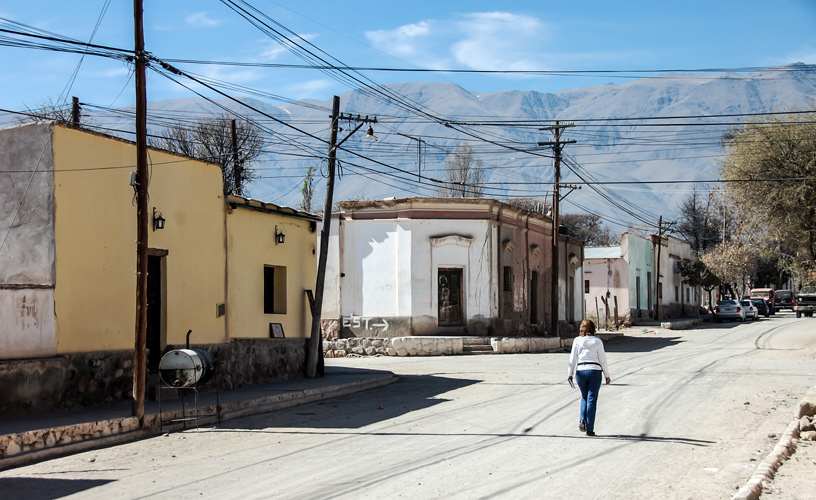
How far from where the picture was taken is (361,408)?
15.0m

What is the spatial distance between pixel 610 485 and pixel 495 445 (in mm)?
2579

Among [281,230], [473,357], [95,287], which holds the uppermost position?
[281,230]

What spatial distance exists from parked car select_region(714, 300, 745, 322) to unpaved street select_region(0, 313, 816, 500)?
44.0 metres

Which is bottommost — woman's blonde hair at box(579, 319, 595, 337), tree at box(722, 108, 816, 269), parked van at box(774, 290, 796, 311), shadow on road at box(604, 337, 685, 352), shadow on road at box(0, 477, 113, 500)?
shadow on road at box(604, 337, 685, 352)

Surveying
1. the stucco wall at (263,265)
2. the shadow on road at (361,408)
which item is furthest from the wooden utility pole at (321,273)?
the shadow on road at (361,408)

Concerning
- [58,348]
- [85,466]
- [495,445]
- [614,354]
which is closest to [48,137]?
[58,348]

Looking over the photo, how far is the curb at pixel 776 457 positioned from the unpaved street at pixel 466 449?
21cm

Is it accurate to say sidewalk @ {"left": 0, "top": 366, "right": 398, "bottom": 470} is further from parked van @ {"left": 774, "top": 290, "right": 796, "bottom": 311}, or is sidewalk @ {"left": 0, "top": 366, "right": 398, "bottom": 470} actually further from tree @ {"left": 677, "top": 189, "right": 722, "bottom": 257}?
tree @ {"left": 677, "top": 189, "right": 722, "bottom": 257}

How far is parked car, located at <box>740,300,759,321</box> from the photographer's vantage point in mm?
61422

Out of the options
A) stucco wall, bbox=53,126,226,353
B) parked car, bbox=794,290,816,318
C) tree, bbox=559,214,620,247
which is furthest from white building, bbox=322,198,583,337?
tree, bbox=559,214,620,247

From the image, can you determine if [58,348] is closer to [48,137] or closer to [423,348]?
[48,137]

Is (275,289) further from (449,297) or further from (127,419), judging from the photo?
(449,297)

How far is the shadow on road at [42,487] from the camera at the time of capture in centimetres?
824

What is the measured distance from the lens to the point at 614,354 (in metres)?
28.6
